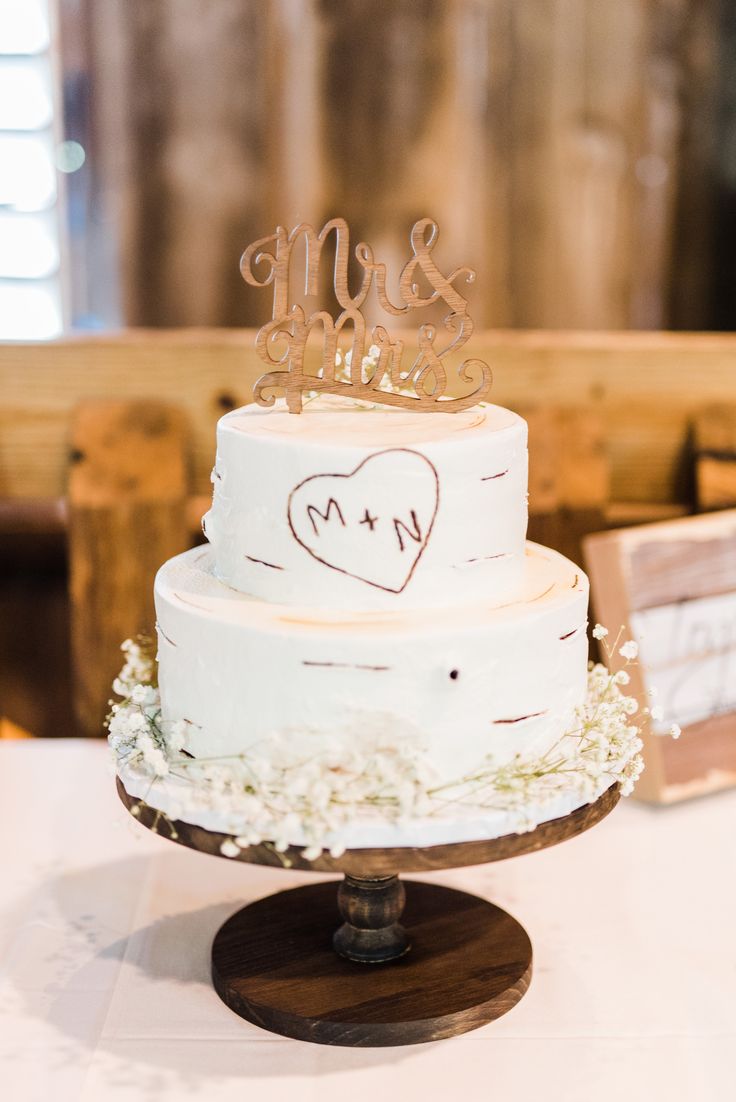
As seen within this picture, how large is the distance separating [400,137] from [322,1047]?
6.14ft

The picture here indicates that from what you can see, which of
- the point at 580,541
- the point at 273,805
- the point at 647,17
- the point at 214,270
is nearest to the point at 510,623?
the point at 273,805

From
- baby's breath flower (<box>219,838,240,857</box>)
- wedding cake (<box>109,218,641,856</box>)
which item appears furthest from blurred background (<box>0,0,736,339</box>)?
Result: baby's breath flower (<box>219,838,240,857</box>)

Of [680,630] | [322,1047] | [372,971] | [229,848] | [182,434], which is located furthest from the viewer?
[182,434]

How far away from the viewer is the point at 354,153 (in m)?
2.68

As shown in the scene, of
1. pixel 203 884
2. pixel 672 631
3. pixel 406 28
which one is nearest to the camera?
pixel 203 884

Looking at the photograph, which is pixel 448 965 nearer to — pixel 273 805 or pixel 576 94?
pixel 273 805

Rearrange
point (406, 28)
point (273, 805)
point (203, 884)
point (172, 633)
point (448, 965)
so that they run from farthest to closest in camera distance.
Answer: point (406, 28) < point (203, 884) < point (448, 965) < point (172, 633) < point (273, 805)

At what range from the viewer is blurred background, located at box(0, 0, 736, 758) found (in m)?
2.63

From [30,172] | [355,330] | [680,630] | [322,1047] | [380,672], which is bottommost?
[322,1047]

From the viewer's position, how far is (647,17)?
8.72ft

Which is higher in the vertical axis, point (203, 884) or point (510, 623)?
point (510, 623)

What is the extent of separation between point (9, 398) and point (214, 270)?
63cm

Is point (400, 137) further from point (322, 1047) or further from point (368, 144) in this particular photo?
point (322, 1047)

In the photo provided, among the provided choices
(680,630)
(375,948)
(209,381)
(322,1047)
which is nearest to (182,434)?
(209,381)
